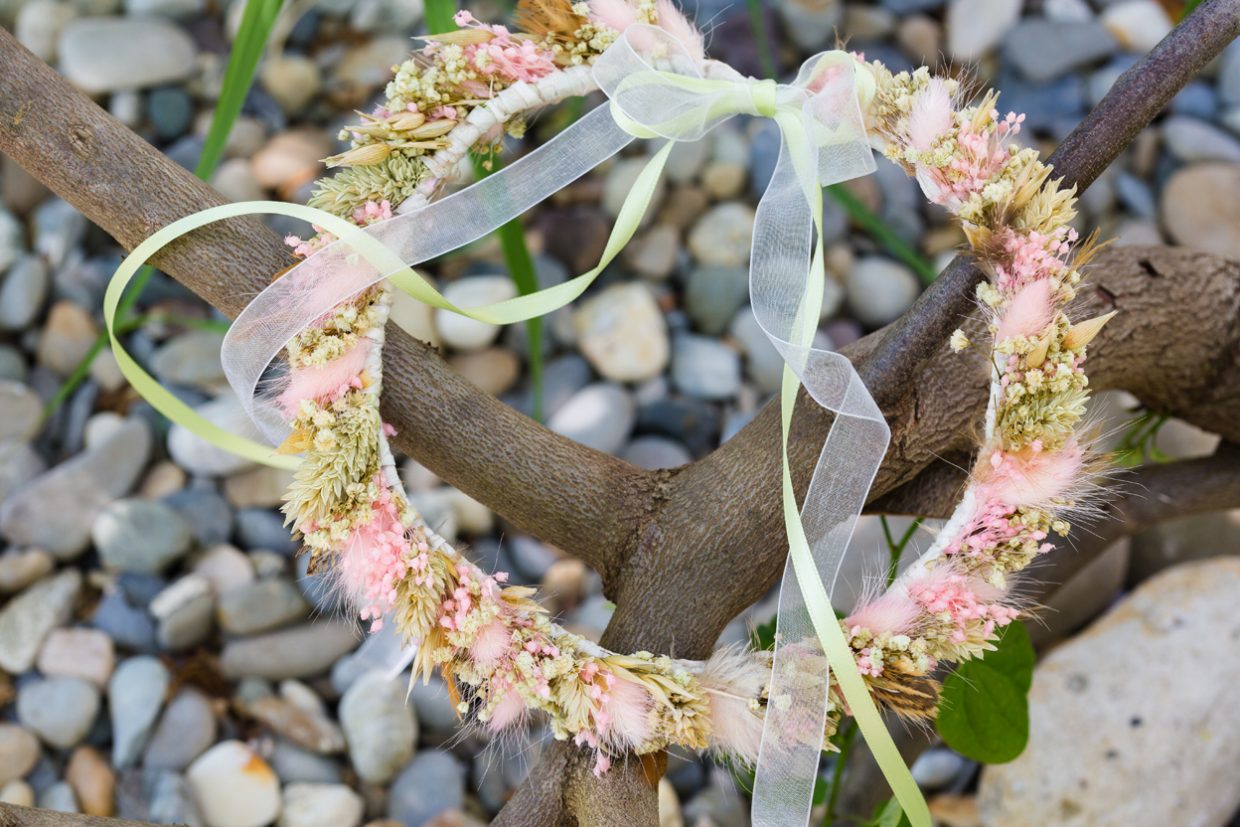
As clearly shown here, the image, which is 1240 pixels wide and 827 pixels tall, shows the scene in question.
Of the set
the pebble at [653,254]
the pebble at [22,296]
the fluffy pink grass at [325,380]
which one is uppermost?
the fluffy pink grass at [325,380]

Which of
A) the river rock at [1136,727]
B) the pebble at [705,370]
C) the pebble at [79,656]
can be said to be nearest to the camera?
the river rock at [1136,727]

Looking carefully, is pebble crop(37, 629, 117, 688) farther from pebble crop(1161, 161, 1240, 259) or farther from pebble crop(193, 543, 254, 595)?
pebble crop(1161, 161, 1240, 259)

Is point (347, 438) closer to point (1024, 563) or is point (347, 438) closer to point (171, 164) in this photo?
point (171, 164)

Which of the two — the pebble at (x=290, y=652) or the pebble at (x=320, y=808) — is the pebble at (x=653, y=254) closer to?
the pebble at (x=290, y=652)

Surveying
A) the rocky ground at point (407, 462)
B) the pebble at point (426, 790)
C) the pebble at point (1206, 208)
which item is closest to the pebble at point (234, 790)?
the rocky ground at point (407, 462)

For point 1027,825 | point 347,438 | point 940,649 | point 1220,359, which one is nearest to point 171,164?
point 347,438

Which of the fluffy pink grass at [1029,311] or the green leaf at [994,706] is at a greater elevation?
the fluffy pink grass at [1029,311]

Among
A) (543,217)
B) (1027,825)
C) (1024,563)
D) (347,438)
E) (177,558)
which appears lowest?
(1027,825)

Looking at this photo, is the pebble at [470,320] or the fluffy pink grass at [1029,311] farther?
the pebble at [470,320]
